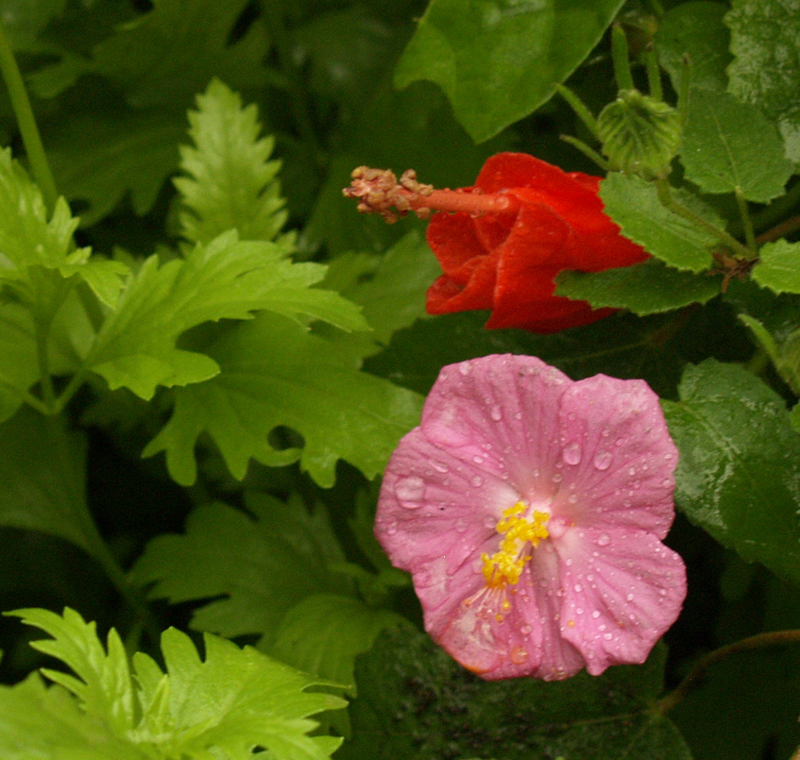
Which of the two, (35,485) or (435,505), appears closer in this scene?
(435,505)

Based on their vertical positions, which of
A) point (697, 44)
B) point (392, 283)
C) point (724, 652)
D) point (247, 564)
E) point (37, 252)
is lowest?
point (247, 564)

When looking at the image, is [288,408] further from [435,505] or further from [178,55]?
[178,55]

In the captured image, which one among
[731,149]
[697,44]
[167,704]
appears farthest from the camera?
[697,44]

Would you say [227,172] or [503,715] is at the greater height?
[227,172]

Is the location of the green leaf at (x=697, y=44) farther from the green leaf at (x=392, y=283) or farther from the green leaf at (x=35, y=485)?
the green leaf at (x=35, y=485)

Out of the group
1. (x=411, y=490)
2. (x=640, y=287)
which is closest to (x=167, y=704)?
(x=411, y=490)

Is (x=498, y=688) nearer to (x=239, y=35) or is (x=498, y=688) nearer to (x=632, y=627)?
(x=632, y=627)

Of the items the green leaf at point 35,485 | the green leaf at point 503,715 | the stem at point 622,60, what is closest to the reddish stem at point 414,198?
the stem at point 622,60

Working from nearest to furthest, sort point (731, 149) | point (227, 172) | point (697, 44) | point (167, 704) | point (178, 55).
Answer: point (167, 704), point (731, 149), point (697, 44), point (227, 172), point (178, 55)
